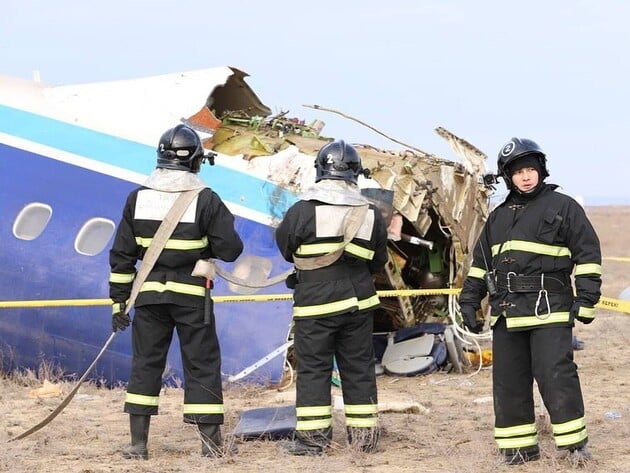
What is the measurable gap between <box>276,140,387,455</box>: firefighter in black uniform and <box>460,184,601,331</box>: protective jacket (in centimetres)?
96

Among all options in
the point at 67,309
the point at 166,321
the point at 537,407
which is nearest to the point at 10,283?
the point at 67,309

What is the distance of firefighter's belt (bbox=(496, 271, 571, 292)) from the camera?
6922 mm

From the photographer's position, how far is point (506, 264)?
23.2ft

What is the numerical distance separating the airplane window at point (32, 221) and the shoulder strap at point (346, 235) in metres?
3.88

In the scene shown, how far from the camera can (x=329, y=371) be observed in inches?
298

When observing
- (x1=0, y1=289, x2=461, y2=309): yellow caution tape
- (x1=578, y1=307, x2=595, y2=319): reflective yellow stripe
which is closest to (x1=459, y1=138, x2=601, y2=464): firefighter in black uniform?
(x1=578, y1=307, x2=595, y2=319): reflective yellow stripe

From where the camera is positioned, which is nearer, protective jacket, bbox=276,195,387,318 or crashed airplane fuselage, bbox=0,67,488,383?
protective jacket, bbox=276,195,387,318

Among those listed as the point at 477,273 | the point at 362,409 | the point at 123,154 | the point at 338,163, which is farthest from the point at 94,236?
the point at 477,273

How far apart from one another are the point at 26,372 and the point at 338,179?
4373 millimetres

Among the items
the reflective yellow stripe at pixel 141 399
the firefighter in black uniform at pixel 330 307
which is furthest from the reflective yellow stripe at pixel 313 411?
the reflective yellow stripe at pixel 141 399

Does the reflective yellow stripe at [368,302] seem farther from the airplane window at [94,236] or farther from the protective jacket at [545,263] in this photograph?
the airplane window at [94,236]

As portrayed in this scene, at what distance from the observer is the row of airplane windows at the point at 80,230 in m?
10.4

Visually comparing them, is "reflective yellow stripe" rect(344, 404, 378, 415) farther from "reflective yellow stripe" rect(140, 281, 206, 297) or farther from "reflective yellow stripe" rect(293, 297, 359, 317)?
"reflective yellow stripe" rect(140, 281, 206, 297)

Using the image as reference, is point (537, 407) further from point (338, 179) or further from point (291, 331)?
point (338, 179)
